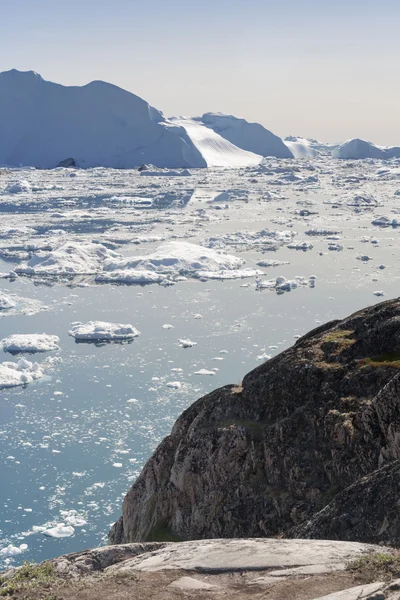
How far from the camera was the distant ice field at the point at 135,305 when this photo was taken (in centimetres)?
2153

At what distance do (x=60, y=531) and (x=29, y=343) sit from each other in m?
13.5

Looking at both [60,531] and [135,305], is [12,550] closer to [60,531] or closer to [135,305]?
[60,531]

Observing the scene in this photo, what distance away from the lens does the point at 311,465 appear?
10.8 meters

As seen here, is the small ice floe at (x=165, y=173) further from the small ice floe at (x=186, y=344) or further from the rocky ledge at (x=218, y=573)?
the rocky ledge at (x=218, y=573)

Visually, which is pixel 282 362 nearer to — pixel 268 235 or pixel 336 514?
pixel 336 514

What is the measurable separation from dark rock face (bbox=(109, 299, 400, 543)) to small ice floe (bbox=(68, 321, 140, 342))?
1987 cm

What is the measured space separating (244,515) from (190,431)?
1.99 metres

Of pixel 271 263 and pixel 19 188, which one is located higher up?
pixel 19 188

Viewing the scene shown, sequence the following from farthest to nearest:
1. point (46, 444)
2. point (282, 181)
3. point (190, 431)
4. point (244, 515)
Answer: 1. point (282, 181)
2. point (46, 444)
3. point (190, 431)
4. point (244, 515)

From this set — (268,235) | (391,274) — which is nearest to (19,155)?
(268,235)

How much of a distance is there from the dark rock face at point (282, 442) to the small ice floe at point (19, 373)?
51.7ft

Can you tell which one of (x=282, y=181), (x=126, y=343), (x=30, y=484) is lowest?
(x=30, y=484)

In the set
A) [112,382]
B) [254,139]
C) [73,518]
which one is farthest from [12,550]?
[254,139]

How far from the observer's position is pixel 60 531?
62.2 ft
